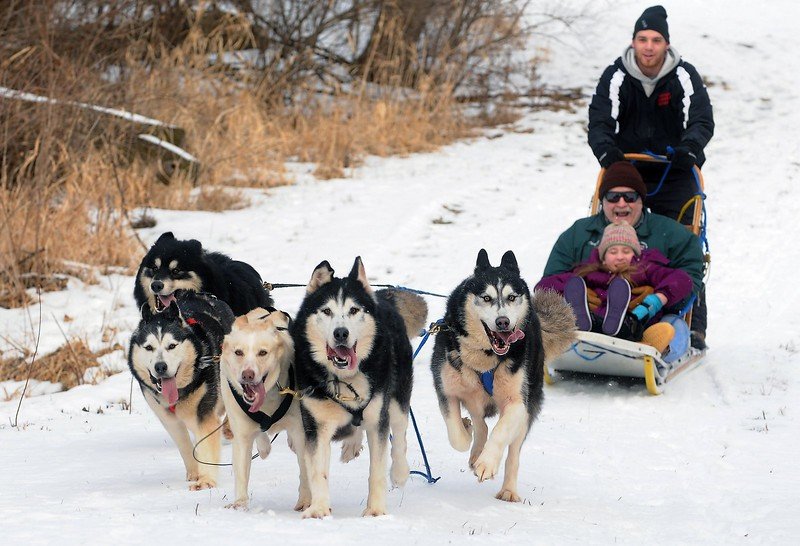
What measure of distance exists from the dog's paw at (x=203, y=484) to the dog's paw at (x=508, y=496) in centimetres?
112

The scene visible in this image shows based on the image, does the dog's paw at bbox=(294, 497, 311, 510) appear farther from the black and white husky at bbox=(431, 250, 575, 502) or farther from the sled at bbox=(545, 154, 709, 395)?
the sled at bbox=(545, 154, 709, 395)

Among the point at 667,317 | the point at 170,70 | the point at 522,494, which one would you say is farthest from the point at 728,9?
the point at 522,494

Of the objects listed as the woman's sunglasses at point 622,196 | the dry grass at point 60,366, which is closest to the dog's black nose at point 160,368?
the dry grass at point 60,366

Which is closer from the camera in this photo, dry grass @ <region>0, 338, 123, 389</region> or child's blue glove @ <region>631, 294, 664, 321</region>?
child's blue glove @ <region>631, 294, 664, 321</region>

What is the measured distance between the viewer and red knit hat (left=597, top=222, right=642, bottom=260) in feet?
19.3

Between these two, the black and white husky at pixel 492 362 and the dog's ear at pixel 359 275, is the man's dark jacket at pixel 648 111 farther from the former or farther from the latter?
the dog's ear at pixel 359 275

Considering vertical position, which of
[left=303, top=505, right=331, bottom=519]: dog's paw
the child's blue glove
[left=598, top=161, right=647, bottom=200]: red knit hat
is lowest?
[left=303, top=505, right=331, bottom=519]: dog's paw

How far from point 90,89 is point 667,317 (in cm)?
630

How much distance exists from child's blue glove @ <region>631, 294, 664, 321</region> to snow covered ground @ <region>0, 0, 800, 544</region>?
48 cm

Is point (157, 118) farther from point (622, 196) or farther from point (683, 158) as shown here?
point (683, 158)

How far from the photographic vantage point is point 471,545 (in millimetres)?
3215

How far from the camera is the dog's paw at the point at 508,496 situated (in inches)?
156

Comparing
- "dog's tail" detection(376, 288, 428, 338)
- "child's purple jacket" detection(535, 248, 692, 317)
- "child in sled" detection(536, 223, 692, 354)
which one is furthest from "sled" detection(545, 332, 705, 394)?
"dog's tail" detection(376, 288, 428, 338)

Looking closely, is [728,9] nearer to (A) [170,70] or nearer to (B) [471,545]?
(A) [170,70]
